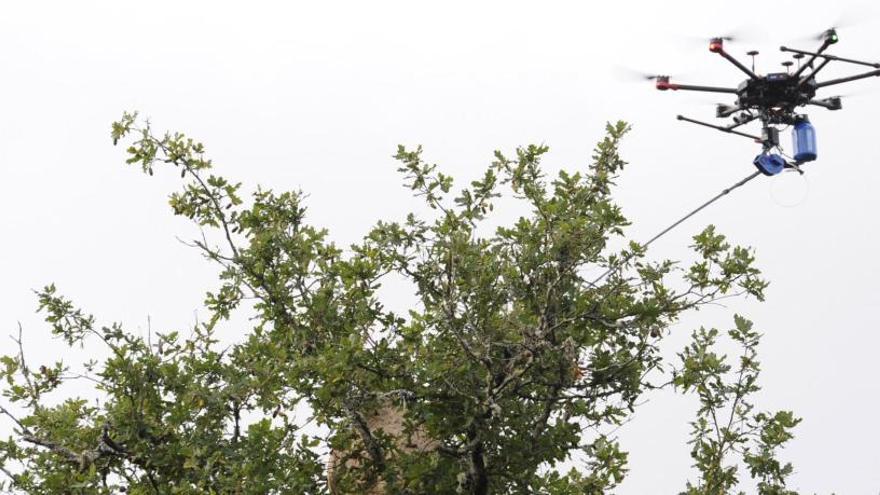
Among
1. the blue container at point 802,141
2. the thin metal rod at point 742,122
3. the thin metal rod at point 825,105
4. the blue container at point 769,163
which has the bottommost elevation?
the blue container at point 769,163

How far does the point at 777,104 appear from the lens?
15.9 metres

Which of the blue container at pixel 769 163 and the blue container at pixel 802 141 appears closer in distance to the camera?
the blue container at pixel 769 163

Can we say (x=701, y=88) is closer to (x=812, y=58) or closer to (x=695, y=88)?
(x=695, y=88)

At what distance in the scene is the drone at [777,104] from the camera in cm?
1565

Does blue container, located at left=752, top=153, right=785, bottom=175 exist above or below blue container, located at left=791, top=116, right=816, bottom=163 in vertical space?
below

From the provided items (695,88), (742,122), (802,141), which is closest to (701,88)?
(695,88)

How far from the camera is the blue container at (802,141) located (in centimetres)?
1608

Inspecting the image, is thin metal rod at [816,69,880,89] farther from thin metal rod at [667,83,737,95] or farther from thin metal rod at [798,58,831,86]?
thin metal rod at [667,83,737,95]

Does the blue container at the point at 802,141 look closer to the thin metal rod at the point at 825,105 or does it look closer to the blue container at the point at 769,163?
the blue container at the point at 769,163

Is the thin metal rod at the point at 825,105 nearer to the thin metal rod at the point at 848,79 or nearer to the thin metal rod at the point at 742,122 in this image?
the thin metal rod at the point at 848,79

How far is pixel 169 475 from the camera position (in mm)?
12547

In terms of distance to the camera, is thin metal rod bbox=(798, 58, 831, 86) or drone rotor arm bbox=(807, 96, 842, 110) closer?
thin metal rod bbox=(798, 58, 831, 86)

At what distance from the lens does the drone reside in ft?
51.3

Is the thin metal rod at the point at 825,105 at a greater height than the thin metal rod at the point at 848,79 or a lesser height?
greater
